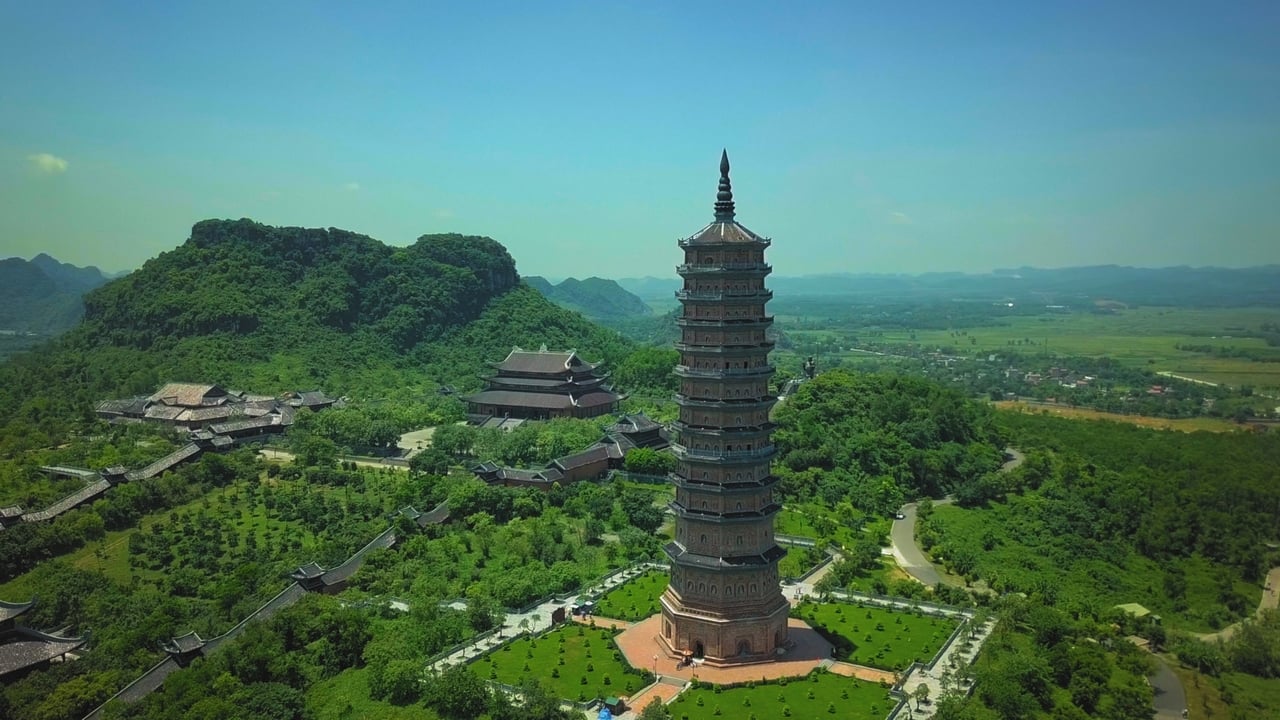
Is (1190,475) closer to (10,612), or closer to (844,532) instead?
(844,532)

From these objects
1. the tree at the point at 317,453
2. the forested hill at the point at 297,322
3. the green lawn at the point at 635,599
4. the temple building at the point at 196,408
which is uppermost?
the forested hill at the point at 297,322

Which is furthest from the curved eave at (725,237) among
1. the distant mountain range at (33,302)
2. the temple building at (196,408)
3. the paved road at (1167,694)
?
the distant mountain range at (33,302)

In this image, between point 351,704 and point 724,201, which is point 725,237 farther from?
point 351,704

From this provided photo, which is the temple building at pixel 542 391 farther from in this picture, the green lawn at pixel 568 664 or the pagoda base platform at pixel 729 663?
the pagoda base platform at pixel 729 663

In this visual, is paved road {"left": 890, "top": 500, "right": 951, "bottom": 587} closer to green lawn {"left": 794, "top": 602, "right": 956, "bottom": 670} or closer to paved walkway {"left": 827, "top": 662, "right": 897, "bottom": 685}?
green lawn {"left": 794, "top": 602, "right": 956, "bottom": 670}

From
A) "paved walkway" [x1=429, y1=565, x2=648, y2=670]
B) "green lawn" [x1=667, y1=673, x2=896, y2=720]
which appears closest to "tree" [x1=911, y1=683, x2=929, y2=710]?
"green lawn" [x1=667, y1=673, x2=896, y2=720]

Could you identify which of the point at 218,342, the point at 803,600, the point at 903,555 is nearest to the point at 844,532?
the point at 903,555

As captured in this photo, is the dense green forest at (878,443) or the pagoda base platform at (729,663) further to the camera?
the dense green forest at (878,443)
